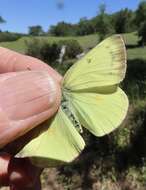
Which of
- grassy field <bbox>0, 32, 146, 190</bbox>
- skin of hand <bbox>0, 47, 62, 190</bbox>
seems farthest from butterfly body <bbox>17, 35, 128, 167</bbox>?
grassy field <bbox>0, 32, 146, 190</bbox>

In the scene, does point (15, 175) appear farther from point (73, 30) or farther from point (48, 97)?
point (73, 30)

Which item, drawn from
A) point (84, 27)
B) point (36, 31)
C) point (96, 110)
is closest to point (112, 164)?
point (96, 110)

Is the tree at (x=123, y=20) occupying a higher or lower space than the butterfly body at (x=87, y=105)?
lower

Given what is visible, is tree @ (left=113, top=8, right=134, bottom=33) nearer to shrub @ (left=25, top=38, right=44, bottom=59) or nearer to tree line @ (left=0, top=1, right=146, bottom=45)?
tree line @ (left=0, top=1, right=146, bottom=45)

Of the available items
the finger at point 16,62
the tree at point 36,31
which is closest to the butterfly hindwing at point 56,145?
the finger at point 16,62

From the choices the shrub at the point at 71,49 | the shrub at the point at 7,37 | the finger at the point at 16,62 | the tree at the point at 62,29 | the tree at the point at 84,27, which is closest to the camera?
the finger at the point at 16,62

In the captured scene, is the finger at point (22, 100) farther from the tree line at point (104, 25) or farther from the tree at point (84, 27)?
the tree at point (84, 27)

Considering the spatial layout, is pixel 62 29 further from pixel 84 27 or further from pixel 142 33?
pixel 142 33

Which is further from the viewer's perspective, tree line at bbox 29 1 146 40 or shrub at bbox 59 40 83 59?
tree line at bbox 29 1 146 40

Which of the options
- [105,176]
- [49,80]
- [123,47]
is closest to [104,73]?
[123,47]
